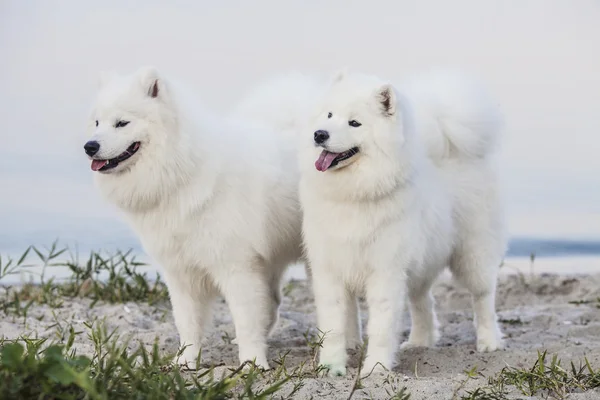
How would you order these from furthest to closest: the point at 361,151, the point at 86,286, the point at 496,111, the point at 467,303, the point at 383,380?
the point at 467,303 → the point at 86,286 → the point at 496,111 → the point at 361,151 → the point at 383,380

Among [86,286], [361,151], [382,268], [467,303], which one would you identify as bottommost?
[467,303]

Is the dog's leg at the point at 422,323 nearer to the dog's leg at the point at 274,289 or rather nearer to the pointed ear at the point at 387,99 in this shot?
the dog's leg at the point at 274,289

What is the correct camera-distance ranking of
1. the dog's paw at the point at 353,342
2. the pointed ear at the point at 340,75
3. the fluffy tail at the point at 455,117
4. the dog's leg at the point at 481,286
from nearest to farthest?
the pointed ear at the point at 340,75, the fluffy tail at the point at 455,117, the dog's paw at the point at 353,342, the dog's leg at the point at 481,286

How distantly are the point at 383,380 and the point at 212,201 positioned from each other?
1.46m

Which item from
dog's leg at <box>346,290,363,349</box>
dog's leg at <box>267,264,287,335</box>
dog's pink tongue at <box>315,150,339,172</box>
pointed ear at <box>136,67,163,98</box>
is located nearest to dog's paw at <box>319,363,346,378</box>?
dog's leg at <box>267,264,287,335</box>

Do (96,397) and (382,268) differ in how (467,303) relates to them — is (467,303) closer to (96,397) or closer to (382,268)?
(382,268)

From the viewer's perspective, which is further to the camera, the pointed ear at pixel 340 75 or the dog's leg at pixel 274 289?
the dog's leg at pixel 274 289

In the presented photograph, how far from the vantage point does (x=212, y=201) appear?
14.9 feet

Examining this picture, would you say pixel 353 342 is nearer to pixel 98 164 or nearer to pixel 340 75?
pixel 340 75

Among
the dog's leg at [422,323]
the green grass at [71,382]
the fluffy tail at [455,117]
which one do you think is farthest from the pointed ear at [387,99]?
the green grass at [71,382]

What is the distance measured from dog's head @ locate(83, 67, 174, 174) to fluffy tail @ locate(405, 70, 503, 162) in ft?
5.55

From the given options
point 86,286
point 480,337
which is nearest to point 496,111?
point 480,337

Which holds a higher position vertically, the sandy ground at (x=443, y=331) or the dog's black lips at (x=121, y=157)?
the dog's black lips at (x=121, y=157)

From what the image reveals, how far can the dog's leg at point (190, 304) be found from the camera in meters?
4.81
